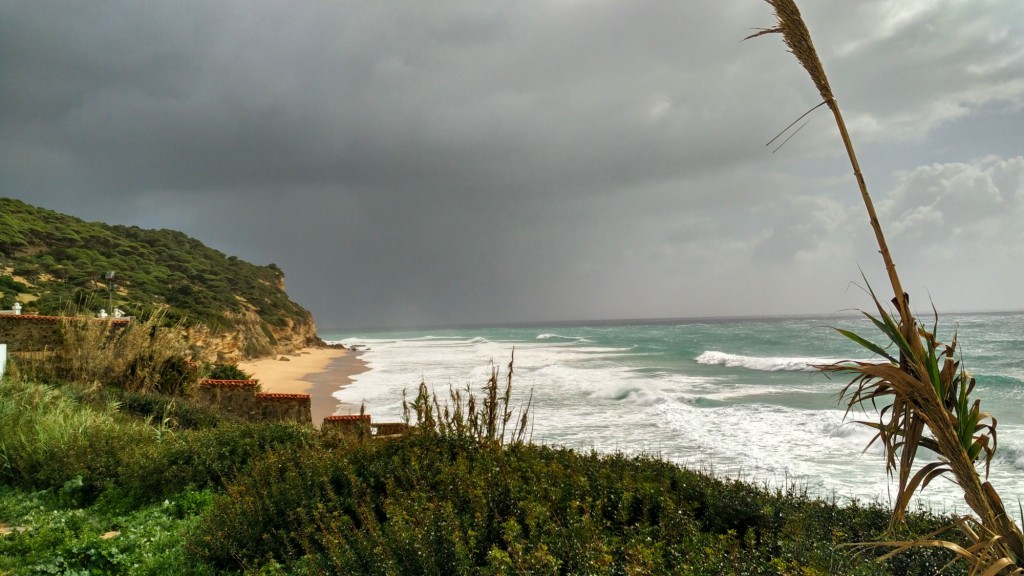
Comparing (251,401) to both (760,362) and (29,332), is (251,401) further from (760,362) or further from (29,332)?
(760,362)

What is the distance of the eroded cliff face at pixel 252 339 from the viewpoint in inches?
1227

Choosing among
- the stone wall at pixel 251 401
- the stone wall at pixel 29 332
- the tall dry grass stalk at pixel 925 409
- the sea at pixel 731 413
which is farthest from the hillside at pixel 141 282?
the tall dry grass stalk at pixel 925 409

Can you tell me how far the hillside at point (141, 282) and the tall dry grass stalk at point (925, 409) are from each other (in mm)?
23849

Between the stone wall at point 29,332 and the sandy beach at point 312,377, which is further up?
the stone wall at point 29,332

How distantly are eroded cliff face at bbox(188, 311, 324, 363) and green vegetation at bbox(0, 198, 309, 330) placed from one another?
0.60 m

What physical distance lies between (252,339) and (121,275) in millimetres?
10139

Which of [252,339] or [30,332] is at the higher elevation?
[30,332]

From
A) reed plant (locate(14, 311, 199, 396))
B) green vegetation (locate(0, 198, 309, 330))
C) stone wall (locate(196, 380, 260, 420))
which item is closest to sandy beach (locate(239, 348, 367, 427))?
stone wall (locate(196, 380, 260, 420))

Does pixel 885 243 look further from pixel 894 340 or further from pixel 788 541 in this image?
pixel 788 541

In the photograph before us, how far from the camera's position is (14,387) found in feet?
37.0

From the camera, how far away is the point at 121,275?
4084 cm

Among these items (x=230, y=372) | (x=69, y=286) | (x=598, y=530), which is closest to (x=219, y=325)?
(x=69, y=286)

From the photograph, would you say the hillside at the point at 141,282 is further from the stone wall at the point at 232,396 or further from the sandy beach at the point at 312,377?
the stone wall at the point at 232,396

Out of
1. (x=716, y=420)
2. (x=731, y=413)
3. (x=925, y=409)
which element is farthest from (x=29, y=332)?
(x=731, y=413)
